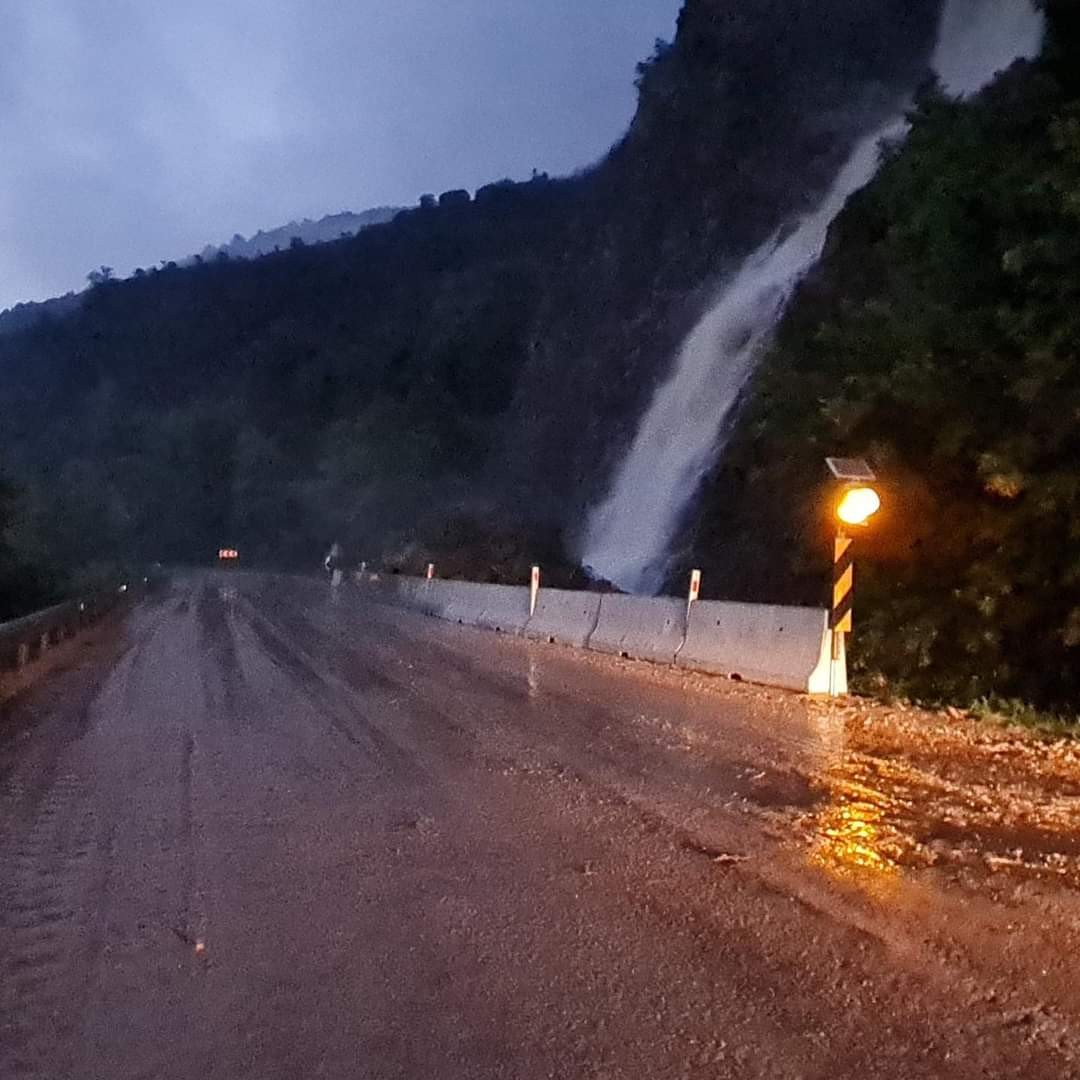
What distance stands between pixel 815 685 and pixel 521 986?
35.2ft

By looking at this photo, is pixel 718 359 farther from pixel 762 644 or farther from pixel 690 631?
pixel 762 644

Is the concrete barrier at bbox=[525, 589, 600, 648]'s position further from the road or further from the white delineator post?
the road

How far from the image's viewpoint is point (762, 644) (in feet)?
56.8

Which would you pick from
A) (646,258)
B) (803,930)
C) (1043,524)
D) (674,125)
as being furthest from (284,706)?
(674,125)

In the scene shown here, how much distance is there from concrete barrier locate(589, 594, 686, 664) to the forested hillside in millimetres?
2229

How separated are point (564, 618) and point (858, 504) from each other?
11.5 meters

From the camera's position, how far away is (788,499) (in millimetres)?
25109

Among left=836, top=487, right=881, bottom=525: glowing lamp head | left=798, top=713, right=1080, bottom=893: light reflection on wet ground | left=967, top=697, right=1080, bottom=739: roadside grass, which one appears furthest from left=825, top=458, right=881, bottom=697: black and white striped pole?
left=798, top=713, right=1080, bottom=893: light reflection on wet ground

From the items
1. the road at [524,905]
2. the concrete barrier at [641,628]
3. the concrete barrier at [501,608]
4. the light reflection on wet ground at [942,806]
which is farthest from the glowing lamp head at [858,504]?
the concrete barrier at [501,608]

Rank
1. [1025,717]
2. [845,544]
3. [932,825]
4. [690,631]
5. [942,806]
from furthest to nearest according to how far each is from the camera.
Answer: [690,631], [845,544], [1025,717], [942,806], [932,825]

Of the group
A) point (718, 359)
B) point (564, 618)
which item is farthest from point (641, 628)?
point (718, 359)

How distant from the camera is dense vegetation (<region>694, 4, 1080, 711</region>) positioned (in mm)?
13422

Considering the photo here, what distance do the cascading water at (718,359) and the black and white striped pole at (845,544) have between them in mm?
18558

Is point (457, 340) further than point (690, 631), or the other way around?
point (457, 340)
